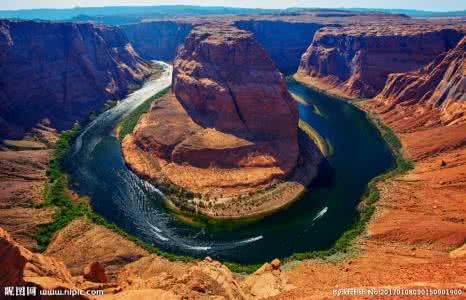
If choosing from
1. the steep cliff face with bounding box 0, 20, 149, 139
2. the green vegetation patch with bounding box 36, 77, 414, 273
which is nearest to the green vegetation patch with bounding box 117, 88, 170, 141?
the green vegetation patch with bounding box 36, 77, 414, 273

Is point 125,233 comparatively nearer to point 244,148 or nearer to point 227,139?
point 244,148

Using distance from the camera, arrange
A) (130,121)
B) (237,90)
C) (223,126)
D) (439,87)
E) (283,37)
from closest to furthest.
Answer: (223,126), (237,90), (439,87), (130,121), (283,37)

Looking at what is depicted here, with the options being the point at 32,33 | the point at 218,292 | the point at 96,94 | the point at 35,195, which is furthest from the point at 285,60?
the point at 218,292

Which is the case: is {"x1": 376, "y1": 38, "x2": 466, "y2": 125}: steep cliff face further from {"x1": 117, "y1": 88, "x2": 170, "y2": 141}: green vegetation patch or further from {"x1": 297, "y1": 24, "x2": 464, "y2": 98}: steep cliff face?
{"x1": 117, "y1": 88, "x2": 170, "y2": 141}: green vegetation patch

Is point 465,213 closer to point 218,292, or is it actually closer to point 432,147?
point 432,147

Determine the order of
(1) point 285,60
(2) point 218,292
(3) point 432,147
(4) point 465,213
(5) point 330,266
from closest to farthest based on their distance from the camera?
(2) point 218,292
(5) point 330,266
(4) point 465,213
(3) point 432,147
(1) point 285,60

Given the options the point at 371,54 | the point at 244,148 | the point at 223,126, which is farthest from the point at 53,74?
the point at 371,54

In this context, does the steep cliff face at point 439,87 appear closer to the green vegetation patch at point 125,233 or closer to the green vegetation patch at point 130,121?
the green vegetation patch at point 125,233
